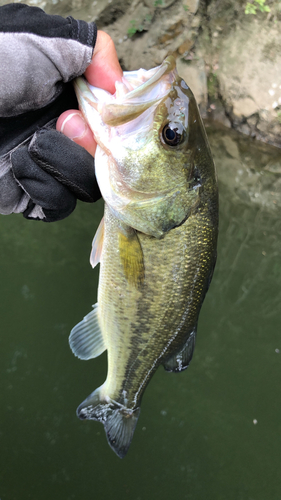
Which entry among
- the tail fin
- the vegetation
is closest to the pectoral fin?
the tail fin

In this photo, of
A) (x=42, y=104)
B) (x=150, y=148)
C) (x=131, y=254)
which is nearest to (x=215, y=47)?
(x=42, y=104)

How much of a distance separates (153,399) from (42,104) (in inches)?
98.8

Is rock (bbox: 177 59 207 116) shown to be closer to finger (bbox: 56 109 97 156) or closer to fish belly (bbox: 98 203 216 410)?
finger (bbox: 56 109 97 156)

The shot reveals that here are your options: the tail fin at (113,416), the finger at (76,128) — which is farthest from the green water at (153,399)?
the finger at (76,128)

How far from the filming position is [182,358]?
1609 mm

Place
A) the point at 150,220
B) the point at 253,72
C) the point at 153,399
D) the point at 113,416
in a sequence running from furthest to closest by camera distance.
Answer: the point at 253,72 → the point at 153,399 → the point at 113,416 → the point at 150,220

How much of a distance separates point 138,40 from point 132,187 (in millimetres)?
3511

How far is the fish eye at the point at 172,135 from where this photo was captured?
3.97 ft

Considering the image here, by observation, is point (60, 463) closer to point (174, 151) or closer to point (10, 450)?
point (10, 450)

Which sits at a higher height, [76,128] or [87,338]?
[76,128]

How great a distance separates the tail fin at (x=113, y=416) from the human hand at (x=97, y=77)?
1178mm

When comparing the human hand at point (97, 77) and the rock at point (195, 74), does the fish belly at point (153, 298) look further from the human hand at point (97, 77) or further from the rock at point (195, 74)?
the rock at point (195, 74)

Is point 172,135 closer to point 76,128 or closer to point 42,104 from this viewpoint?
point 76,128

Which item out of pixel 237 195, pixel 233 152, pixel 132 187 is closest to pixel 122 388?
pixel 132 187
